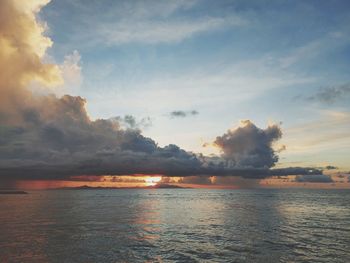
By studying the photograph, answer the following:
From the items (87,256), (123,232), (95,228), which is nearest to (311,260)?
(87,256)

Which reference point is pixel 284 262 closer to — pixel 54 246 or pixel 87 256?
pixel 87 256

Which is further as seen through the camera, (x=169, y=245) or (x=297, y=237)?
(x=297, y=237)

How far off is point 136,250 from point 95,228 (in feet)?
75.5

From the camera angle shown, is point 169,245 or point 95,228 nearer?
point 169,245

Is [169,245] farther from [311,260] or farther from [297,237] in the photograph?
[297,237]

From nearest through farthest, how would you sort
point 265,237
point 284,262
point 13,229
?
1. point 284,262
2. point 265,237
3. point 13,229

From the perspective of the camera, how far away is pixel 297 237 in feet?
161

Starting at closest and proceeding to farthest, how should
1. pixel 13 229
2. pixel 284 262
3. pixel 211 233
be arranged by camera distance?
pixel 284 262, pixel 211 233, pixel 13 229

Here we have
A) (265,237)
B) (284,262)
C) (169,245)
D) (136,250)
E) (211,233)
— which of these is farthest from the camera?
(211,233)

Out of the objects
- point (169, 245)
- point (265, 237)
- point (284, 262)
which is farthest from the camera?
point (265, 237)

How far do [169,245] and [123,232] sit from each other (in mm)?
14815

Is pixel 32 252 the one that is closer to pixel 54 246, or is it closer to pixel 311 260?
pixel 54 246

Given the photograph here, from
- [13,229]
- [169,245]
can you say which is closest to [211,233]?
[169,245]

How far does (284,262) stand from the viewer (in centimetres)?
3281
